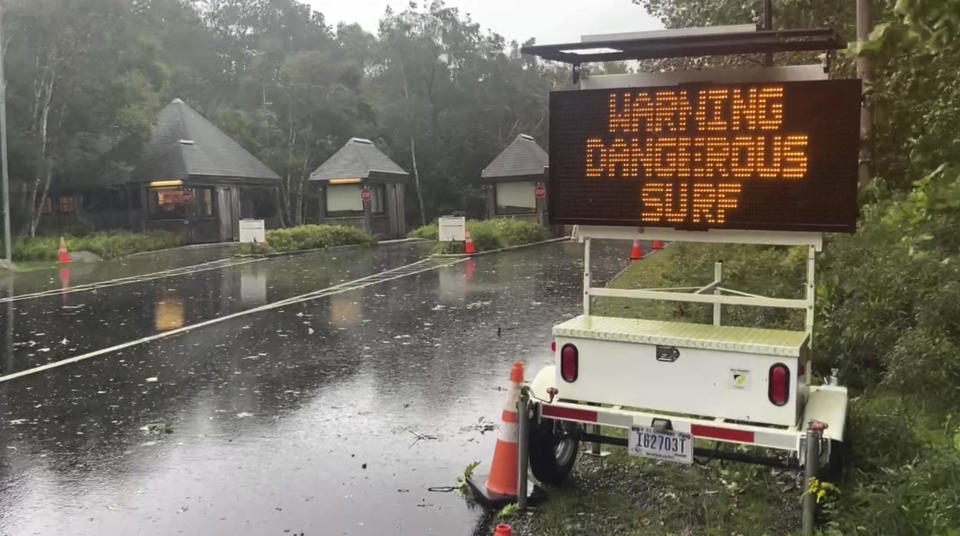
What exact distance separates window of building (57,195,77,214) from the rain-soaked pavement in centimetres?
2234

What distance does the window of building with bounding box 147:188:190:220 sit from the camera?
34.4m

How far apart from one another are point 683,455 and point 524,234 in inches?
1059

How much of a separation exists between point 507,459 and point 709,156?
87.8 inches

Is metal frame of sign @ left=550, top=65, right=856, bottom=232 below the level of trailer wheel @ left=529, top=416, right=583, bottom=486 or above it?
above

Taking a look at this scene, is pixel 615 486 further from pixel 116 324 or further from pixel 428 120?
pixel 428 120

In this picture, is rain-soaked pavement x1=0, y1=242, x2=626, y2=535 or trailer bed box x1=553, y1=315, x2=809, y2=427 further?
rain-soaked pavement x1=0, y1=242, x2=626, y2=535

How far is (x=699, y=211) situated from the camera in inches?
187

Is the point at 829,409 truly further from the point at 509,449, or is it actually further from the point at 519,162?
the point at 519,162

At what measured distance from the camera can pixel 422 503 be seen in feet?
17.4

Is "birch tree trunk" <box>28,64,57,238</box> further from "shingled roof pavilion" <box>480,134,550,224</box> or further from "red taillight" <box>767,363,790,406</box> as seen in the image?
"red taillight" <box>767,363,790,406</box>

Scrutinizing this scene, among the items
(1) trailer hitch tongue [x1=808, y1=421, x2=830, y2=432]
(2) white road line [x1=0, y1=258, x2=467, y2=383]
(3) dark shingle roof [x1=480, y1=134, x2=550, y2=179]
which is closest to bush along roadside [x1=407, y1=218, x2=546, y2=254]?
(2) white road line [x1=0, y1=258, x2=467, y2=383]

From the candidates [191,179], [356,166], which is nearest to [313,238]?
[191,179]

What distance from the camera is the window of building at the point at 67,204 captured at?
35.3 metres

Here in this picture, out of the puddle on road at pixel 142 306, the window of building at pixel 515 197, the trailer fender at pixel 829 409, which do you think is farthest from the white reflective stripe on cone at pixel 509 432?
the window of building at pixel 515 197
